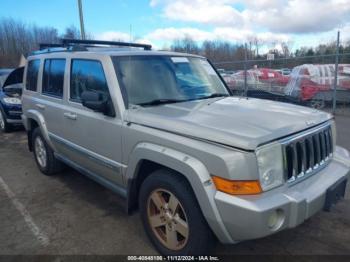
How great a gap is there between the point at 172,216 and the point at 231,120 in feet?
3.24

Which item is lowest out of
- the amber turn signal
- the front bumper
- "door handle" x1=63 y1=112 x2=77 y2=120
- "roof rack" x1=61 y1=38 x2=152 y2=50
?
the front bumper

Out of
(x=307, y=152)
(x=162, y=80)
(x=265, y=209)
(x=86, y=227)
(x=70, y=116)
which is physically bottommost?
(x=86, y=227)

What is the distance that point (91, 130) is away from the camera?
12.2 ft

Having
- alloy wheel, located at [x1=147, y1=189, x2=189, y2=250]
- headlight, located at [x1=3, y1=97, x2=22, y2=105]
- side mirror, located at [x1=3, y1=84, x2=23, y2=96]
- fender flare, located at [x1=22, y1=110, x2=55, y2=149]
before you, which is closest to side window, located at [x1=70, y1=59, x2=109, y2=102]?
fender flare, located at [x1=22, y1=110, x2=55, y2=149]

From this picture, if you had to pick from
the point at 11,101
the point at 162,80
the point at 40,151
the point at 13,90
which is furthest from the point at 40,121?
the point at 11,101

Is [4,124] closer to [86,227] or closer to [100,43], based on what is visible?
[100,43]

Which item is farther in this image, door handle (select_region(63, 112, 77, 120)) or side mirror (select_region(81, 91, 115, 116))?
door handle (select_region(63, 112, 77, 120))

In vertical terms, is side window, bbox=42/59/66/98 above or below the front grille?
above

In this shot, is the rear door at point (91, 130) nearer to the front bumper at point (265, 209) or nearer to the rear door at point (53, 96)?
the rear door at point (53, 96)

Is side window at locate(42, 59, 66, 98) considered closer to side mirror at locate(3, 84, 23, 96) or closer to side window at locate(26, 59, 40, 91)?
side window at locate(26, 59, 40, 91)

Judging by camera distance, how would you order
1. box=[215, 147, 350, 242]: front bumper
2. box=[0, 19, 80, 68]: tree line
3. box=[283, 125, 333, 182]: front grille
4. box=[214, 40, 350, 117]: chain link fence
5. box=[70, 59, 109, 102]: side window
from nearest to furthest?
box=[215, 147, 350, 242]: front bumper, box=[283, 125, 333, 182]: front grille, box=[70, 59, 109, 102]: side window, box=[214, 40, 350, 117]: chain link fence, box=[0, 19, 80, 68]: tree line

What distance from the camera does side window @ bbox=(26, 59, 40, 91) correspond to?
5309mm

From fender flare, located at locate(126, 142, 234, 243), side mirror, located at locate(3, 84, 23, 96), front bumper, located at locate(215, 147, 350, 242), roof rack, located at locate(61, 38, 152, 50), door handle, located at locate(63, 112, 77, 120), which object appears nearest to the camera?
front bumper, located at locate(215, 147, 350, 242)

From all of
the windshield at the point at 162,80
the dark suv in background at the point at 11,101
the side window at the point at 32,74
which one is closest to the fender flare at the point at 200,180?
the windshield at the point at 162,80
